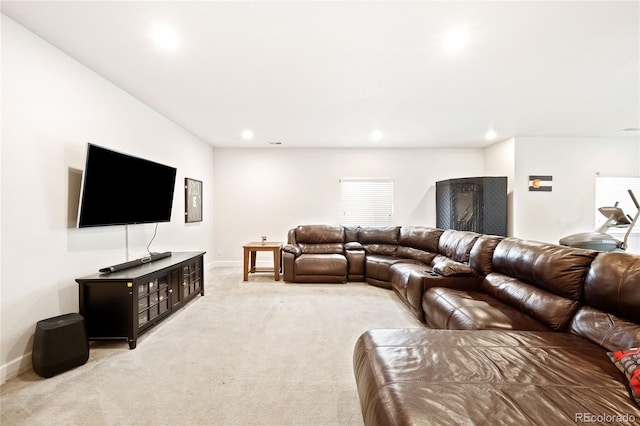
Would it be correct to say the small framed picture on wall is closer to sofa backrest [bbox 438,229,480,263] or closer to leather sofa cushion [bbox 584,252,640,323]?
sofa backrest [bbox 438,229,480,263]

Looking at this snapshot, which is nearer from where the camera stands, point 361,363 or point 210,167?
point 361,363

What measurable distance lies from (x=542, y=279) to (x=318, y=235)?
3.83 m

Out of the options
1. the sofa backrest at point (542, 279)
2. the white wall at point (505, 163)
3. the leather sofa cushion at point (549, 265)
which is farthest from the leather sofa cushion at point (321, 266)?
the white wall at point (505, 163)

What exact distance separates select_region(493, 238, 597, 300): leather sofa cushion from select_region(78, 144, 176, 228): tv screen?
3.96 metres

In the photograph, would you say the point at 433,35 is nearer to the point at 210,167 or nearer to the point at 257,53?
the point at 257,53

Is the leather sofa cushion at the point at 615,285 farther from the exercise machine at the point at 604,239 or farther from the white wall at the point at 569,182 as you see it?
the white wall at the point at 569,182

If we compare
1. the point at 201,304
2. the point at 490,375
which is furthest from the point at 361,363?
the point at 201,304

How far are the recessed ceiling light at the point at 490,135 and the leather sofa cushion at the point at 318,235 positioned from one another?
10.9ft

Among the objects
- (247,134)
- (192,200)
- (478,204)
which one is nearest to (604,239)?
(478,204)

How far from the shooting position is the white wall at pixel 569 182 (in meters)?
5.43

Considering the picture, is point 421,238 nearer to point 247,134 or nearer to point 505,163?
point 505,163

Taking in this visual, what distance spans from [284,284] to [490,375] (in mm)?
3870

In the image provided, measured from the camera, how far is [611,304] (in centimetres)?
170

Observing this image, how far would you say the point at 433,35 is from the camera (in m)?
2.21
